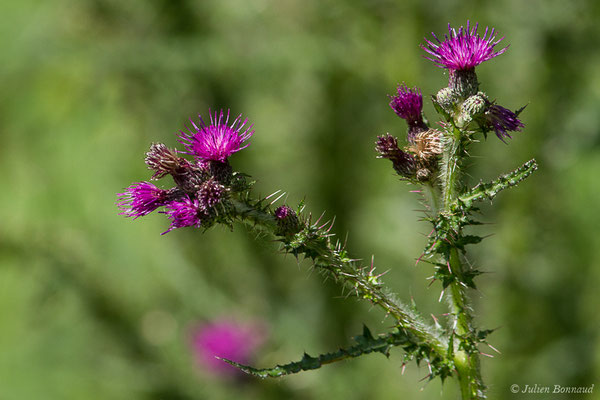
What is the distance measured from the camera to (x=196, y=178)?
146cm

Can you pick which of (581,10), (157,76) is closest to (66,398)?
(157,76)

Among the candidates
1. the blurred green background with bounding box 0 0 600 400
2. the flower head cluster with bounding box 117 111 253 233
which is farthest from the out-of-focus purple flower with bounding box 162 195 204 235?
the blurred green background with bounding box 0 0 600 400

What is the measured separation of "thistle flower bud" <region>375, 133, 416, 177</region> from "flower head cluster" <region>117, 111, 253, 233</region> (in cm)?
32

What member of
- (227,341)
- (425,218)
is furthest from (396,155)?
(227,341)

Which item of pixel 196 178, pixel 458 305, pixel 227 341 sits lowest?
pixel 458 305

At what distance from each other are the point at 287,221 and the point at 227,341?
2.64 meters

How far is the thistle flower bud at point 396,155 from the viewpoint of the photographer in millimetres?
1489

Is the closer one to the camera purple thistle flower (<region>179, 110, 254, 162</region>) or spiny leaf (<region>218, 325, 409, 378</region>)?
spiny leaf (<region>218, 325, 409, 378</region>)

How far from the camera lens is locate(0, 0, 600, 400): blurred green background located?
10.1 ft

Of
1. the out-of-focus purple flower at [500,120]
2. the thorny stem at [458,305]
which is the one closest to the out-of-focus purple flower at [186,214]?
the thorny stem at [458,305]

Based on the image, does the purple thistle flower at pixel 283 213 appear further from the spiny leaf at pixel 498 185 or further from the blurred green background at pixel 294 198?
the blurred green background at pixel 294 198

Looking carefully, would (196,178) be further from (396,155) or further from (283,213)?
(396,155)

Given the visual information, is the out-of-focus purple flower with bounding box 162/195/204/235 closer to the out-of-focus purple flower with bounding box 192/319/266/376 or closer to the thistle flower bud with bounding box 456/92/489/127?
the thistle flower bud with bounding box 456/92/489/127

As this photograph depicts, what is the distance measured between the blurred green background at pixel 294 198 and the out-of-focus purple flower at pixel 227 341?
0.08 metres
